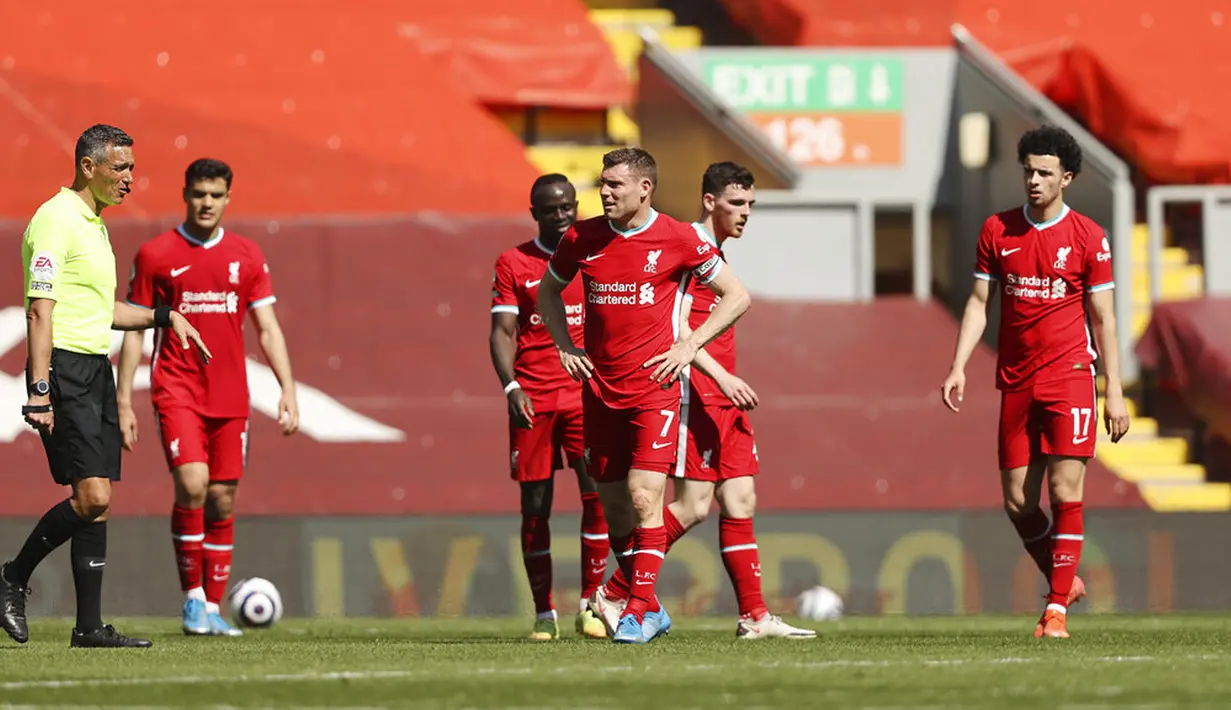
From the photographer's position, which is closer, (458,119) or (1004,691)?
(1004,691)

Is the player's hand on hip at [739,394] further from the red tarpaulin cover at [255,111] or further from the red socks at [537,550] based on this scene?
the red tarpaulin cover at [255,111]

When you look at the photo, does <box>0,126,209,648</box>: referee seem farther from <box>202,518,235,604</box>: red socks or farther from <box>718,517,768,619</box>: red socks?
<box>718,517,768,619</box>: red socks

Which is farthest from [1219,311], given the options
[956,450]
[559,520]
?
[559,520]

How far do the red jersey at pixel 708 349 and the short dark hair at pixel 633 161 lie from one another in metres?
0.42

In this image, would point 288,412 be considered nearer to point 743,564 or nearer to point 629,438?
point 629,438

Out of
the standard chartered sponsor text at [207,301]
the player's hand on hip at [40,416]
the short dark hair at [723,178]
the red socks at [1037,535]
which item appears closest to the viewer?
the player's hand on hip at [40,416]

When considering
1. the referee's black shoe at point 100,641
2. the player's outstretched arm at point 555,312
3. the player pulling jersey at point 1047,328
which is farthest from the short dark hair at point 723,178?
the referee's black shoe at point 100,641

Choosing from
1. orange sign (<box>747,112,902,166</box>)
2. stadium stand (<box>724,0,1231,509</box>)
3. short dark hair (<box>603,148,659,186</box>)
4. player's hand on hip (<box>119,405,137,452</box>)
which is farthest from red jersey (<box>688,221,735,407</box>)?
stadium stand (<box>724,0,1231,509</box>)

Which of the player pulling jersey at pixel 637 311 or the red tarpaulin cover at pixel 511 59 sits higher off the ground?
the red tarpaulin cover at pixel 511 59

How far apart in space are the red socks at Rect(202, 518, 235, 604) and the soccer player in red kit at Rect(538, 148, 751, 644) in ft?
7.17

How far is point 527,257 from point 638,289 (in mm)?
1387

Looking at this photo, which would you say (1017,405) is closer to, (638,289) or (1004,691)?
(638,289)

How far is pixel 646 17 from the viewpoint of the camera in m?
19.7

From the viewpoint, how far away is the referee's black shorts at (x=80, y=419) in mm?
7906
